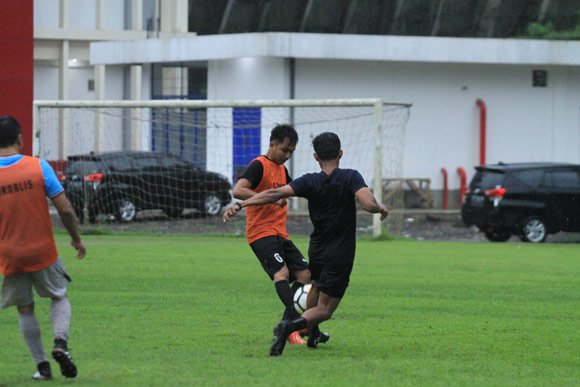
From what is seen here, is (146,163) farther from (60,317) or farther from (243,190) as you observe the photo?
(60,317)

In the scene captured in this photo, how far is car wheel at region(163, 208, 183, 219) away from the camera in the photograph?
26.4 meters

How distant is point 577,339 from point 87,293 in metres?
5.54

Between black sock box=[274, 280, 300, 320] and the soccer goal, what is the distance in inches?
535

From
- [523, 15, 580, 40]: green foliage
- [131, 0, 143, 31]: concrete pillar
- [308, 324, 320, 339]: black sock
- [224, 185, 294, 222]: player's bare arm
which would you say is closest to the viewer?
[224, 185, 294, 222]: player's bare arm

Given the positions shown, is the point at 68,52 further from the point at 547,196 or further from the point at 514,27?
the point at 514,27

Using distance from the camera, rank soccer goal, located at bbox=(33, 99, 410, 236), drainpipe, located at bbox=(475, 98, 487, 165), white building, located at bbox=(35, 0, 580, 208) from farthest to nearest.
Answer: drainpipe, located at bbox=(475, 98, 487, 165) → white building, located at bbox=(35, 0, 580, 208) → soccer goal, located at bbox=(33, 99, 410, 236)

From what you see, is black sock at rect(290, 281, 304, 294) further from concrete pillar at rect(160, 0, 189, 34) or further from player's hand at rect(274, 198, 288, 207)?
concrete pillar at rect(160, 0, 189, 34)

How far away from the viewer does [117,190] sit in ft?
86.6

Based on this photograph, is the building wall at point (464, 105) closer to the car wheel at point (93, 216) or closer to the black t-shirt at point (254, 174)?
the car wheel at point (93, 216)

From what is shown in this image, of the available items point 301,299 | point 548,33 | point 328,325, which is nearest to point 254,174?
point 301,299

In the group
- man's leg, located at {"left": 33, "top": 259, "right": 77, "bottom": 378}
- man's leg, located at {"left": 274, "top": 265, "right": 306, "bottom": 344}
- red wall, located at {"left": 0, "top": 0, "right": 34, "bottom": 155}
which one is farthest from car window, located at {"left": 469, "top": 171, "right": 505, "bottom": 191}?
man's leg, located at {"left": 33, "top": 259, "right": 77, "bottom": 378}

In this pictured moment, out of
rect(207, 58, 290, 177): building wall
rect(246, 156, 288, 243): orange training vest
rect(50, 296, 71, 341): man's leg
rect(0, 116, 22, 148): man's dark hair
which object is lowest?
rect(50, 296, 71, 341): man's leg

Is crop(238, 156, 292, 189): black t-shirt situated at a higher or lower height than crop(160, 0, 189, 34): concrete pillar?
lower

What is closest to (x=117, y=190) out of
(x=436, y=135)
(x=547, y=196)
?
(x=547, y=196)
